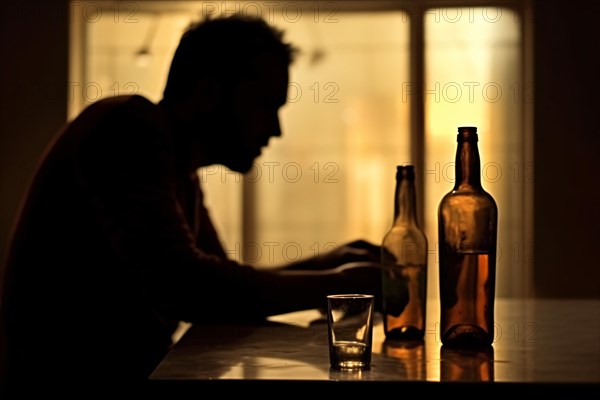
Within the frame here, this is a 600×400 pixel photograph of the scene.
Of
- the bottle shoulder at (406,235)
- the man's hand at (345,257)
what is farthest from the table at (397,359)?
the man's hand at (345,257)

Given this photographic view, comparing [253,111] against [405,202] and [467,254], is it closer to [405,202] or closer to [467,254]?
[405,202]

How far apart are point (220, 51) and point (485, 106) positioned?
2332 millimetres

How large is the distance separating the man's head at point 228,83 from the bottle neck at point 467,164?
74 cm

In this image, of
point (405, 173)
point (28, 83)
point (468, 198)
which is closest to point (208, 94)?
point (405, 173)

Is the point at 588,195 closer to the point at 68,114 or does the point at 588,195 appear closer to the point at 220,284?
the point at 68,114

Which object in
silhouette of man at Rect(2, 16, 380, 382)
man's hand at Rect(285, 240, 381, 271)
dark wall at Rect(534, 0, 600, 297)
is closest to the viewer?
silhouette of man at Rect(2, 16, 380, 382)

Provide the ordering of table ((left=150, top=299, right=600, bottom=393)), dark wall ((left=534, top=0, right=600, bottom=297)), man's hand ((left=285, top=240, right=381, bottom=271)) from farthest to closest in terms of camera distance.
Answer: dark wall ((left=534, top=0, right=600, bottom=297)) < man's hand ((left=285, top=240, right=381, bottom=271)) < table ((left=150, top=299, right=600, bottom=393))

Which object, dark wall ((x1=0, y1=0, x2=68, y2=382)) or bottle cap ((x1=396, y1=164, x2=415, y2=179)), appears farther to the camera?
dark wall ((x1=0, y1=0, x2=68, y2=382))

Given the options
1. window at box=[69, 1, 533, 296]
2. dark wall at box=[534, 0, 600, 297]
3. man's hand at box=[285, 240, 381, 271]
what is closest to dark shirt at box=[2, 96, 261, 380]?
man's hand at box=[285, 240, 381, 271]

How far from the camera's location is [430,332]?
4.00 ft

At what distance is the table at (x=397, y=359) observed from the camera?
80cm

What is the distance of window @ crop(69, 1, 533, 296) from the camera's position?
12.4ft

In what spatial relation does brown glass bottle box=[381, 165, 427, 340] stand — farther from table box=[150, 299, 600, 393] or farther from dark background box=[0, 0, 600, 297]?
dark background box=[0, 0, 600, 297]

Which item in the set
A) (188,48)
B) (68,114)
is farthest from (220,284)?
(68,114)
